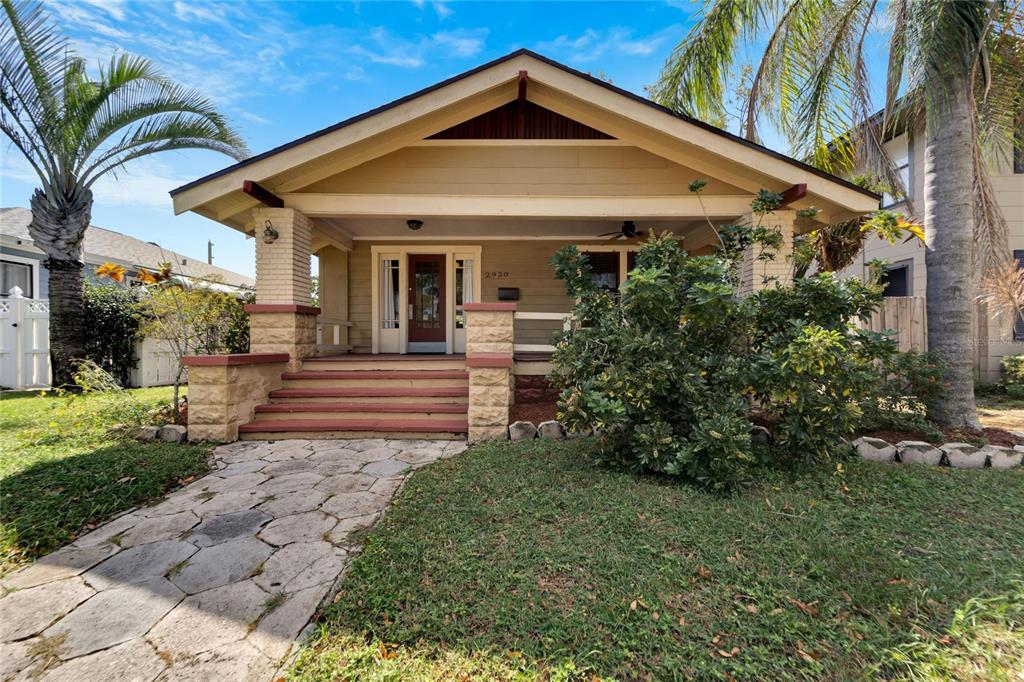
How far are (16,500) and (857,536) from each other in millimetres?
6123

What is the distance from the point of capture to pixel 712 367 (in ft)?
12.3

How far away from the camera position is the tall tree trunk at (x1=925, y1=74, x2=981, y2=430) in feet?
15.2

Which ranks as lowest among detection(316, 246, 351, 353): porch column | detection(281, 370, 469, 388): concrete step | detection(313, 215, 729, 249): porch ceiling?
detection(281, 370, 469, 388): concrete step

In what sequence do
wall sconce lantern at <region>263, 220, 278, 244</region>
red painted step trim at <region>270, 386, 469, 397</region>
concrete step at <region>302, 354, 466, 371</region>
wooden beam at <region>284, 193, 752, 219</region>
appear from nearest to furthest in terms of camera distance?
red painted step trim at <region>270, 386, 469, 397</region>, wall sconce lantern at <region>263, 220, 278, 244</region>, wooden beam at <region>284, 193, 752, 219</region>, concrete step at <region>302, 354, 466, 371</region>

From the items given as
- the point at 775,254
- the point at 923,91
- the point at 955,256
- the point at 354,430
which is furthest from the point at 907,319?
the point at 354,430

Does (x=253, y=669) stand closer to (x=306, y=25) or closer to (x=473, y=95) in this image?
(x=473, y=95)

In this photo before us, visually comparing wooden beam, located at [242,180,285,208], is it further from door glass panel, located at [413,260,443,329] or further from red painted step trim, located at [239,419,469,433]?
door glass panel, located at [413,260,443,329]

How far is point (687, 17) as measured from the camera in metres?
6.66

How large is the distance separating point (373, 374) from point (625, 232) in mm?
5068

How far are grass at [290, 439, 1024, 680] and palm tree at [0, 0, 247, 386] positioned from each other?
26.9ft

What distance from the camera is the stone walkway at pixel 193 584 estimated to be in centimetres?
177

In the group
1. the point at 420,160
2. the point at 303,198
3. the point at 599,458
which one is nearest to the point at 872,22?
the point at 420,160

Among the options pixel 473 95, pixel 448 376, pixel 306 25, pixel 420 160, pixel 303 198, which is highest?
pixel 306 25

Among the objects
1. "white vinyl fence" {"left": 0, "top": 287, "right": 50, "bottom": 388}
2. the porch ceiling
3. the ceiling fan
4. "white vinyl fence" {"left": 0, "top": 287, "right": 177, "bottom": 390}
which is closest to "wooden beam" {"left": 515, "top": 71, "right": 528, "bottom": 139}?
the porch ceiling
